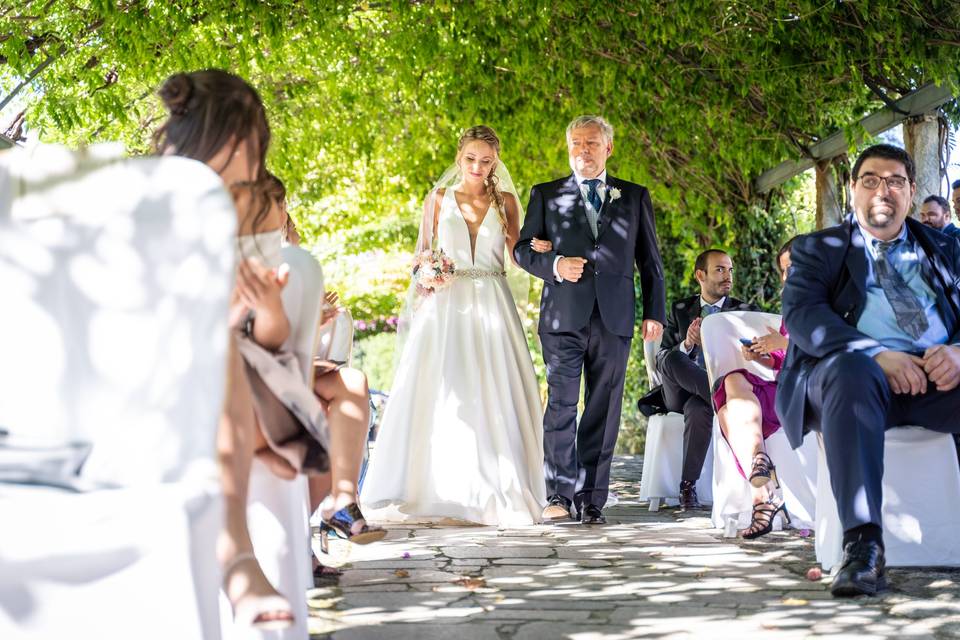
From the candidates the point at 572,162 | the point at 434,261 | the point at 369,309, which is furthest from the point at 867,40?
the point at 369,309

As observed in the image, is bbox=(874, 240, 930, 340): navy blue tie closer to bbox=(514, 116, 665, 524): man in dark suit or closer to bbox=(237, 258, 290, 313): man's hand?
bbox=(514, 116, 665, 524): man in dark suit

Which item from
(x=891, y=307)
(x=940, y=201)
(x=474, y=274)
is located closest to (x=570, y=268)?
(x=474, y=274)

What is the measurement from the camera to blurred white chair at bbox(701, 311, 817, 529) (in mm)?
6242

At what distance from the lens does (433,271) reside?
7.28m

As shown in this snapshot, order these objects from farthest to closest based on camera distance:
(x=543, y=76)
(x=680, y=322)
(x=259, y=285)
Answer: (x=543, y=76)
(x=680, y=322)
(x=259, y=285)

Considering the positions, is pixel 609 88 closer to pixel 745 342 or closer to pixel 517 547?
pixel 745 342

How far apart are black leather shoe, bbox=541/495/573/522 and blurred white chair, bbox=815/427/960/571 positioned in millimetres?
2194

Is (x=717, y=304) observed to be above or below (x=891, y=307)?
above

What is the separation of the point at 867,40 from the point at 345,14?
448 centimetres

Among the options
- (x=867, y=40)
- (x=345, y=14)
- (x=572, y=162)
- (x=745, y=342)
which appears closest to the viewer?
(x=745, y=342)

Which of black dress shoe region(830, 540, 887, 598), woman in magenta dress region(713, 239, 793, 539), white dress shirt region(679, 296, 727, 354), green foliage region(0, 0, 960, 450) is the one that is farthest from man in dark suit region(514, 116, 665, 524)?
black dress shoe region(830, 540, 887, 598)

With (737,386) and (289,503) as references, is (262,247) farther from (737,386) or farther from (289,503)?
(737,386)

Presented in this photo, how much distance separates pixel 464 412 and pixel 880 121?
4.12 meters

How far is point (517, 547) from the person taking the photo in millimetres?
5676
